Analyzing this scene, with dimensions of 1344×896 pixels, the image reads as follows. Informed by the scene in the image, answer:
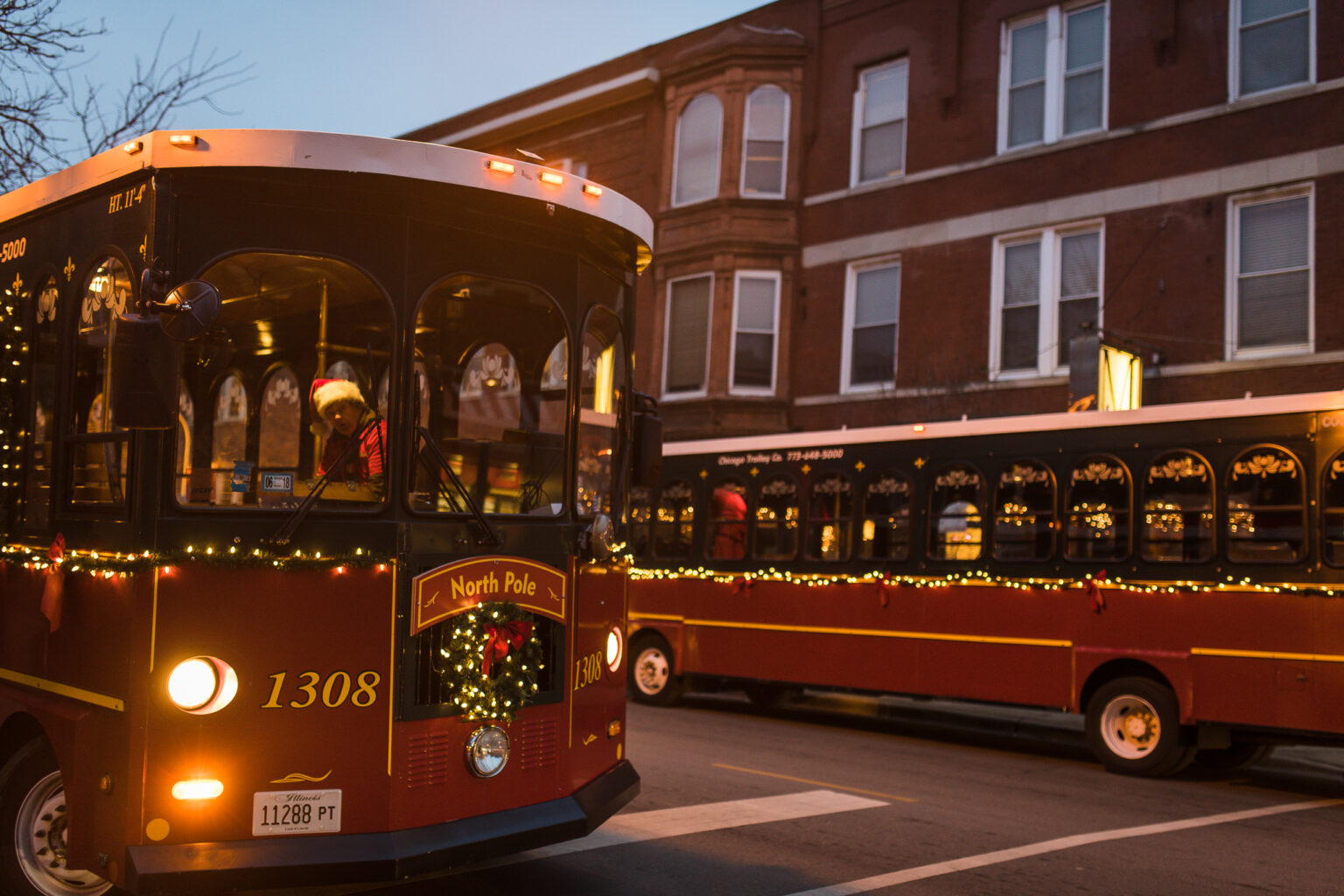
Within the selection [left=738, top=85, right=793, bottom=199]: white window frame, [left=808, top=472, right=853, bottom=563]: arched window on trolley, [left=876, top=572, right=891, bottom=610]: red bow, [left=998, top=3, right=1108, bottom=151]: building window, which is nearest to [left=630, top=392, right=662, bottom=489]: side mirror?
[left=876, top=572, right=891, bottom=610]: red bow

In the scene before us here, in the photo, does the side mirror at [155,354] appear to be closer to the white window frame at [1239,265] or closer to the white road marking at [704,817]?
the white road marking at [704,817]

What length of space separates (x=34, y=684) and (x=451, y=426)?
2.06m

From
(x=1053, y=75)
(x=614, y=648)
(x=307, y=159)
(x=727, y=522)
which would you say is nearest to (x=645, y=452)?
(x=614, y=648)

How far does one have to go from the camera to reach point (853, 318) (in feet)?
69.1

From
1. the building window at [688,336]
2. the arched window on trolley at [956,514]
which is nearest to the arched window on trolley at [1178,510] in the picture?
the arched window on trolley at [956,514]

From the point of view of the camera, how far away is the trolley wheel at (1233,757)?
35.9ft

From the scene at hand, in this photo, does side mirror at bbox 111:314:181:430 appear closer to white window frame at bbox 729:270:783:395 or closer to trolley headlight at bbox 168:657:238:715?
trolley headlight at bbox 168:657:238:715

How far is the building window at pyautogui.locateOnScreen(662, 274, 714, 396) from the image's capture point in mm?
22516

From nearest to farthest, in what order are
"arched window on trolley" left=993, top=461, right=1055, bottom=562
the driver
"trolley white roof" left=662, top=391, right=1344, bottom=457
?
the driver, "trolley white roof" left=662, top=391, right=1344, bottom=457, "arched window on trolley" left=993, top=461, right=1055, bottom=562

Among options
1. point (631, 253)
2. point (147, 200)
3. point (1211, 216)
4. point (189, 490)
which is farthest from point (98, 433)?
point (1211, 216)

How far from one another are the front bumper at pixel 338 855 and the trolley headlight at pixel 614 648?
2.97 ft

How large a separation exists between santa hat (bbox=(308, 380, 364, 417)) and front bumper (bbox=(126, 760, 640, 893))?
171cm

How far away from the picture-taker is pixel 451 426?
17.7ft

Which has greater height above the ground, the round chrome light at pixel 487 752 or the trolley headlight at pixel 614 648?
the trolley headlight at pixel 614 648
